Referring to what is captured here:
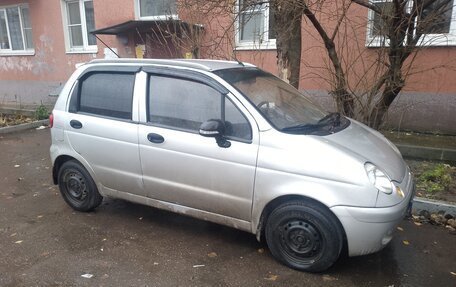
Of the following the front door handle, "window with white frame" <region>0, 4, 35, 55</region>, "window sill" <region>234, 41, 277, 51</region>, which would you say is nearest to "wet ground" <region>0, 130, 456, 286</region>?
the front door handle

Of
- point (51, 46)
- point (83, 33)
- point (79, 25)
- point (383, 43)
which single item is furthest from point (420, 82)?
point (51, 46)

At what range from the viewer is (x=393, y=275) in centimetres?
332

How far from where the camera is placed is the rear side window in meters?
4.04

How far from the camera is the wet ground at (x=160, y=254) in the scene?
3.26 m

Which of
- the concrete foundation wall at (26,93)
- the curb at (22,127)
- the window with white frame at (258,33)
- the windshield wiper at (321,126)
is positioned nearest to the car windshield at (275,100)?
the windshield wiper at (321,126)

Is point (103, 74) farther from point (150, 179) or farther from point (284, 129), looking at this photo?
point (284, 129)

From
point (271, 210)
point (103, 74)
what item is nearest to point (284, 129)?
point (271, 210)

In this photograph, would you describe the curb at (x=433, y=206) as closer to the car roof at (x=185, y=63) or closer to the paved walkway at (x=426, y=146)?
the paved walkway at (x=426, y=146)

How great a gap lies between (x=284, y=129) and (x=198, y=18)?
13.4ft

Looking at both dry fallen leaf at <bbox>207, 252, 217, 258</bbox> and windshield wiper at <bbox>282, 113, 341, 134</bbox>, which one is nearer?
windshield wiper at <bbox>282, 113, 341, 134</bbox>

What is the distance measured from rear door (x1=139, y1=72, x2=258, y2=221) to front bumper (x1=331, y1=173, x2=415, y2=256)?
2.69ft

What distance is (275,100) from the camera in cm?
377

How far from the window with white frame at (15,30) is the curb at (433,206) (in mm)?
12842

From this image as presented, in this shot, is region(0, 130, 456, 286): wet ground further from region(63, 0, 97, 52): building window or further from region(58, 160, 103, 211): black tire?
region(63, 0, 97, 52): building window
